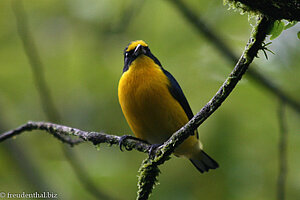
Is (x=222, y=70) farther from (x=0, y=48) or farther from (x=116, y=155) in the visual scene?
(x=0, y=48)

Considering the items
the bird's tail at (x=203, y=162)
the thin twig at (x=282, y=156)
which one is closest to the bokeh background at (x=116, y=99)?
the bird's tail at (x=203, y=162)

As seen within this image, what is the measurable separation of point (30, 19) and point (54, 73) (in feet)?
4.91

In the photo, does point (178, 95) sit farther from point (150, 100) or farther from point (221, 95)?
point (221, 95)

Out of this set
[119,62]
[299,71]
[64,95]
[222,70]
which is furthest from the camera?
[64,95]

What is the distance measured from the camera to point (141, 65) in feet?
16.8

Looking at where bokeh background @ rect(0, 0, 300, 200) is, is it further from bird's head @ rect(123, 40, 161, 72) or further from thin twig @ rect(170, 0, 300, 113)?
bird's head @ rect(123, 40, 161, 72)

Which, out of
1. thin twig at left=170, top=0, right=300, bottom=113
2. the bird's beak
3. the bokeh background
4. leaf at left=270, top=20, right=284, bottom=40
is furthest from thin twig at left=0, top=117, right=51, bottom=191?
leaf at left=270, top=20, right=284, bottom=40

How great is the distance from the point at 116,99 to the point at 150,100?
7.37 feet

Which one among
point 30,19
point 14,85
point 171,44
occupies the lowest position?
point 171,44

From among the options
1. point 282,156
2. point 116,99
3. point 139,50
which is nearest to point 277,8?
point 282,156

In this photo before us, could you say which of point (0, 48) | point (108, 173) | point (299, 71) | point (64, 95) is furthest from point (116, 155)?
point (299, 71)

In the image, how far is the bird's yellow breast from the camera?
4.68 metres

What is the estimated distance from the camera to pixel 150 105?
4641 mm

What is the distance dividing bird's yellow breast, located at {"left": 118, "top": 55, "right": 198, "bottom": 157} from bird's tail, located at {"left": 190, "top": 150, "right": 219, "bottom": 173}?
1.21 m
